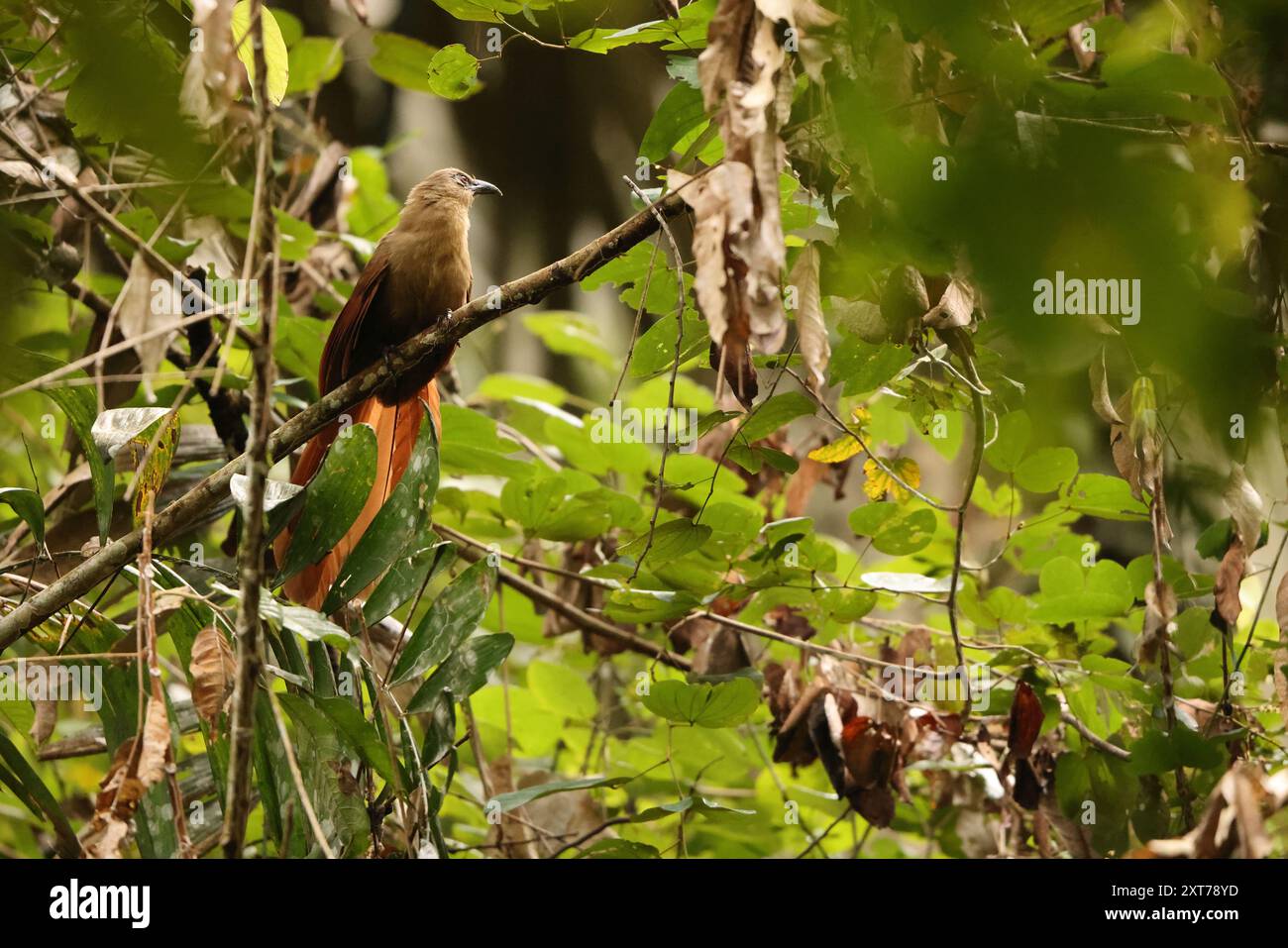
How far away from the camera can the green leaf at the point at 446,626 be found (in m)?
1.48

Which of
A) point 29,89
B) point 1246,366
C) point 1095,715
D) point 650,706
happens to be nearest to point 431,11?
point 29,89

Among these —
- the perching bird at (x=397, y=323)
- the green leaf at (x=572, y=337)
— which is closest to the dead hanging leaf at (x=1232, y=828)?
the perching bird at (x=397, y=323)

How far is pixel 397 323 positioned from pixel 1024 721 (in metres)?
1.42

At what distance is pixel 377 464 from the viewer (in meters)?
1.74

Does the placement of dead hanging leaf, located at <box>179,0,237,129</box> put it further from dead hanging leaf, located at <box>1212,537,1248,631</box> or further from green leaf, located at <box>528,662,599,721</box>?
green leaf, located at <box>528,662,599,721</box>

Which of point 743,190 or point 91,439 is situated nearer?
point 743,190

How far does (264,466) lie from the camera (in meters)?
0.95

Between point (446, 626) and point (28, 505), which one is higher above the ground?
point (28, 505)

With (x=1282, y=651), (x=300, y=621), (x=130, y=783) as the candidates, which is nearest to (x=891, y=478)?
(x=1282, y=651)

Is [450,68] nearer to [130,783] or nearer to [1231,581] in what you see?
[130,783]

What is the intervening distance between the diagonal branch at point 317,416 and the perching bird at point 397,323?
40 centimetres

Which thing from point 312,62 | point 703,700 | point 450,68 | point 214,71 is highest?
point 312,62

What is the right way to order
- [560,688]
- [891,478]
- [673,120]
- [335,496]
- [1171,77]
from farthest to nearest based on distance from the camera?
[560,688] → [891,478] → [335,496] → [673,120] → [1171,77]

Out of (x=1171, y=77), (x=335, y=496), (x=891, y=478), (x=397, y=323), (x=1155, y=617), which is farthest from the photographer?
(x=397, y=323)
